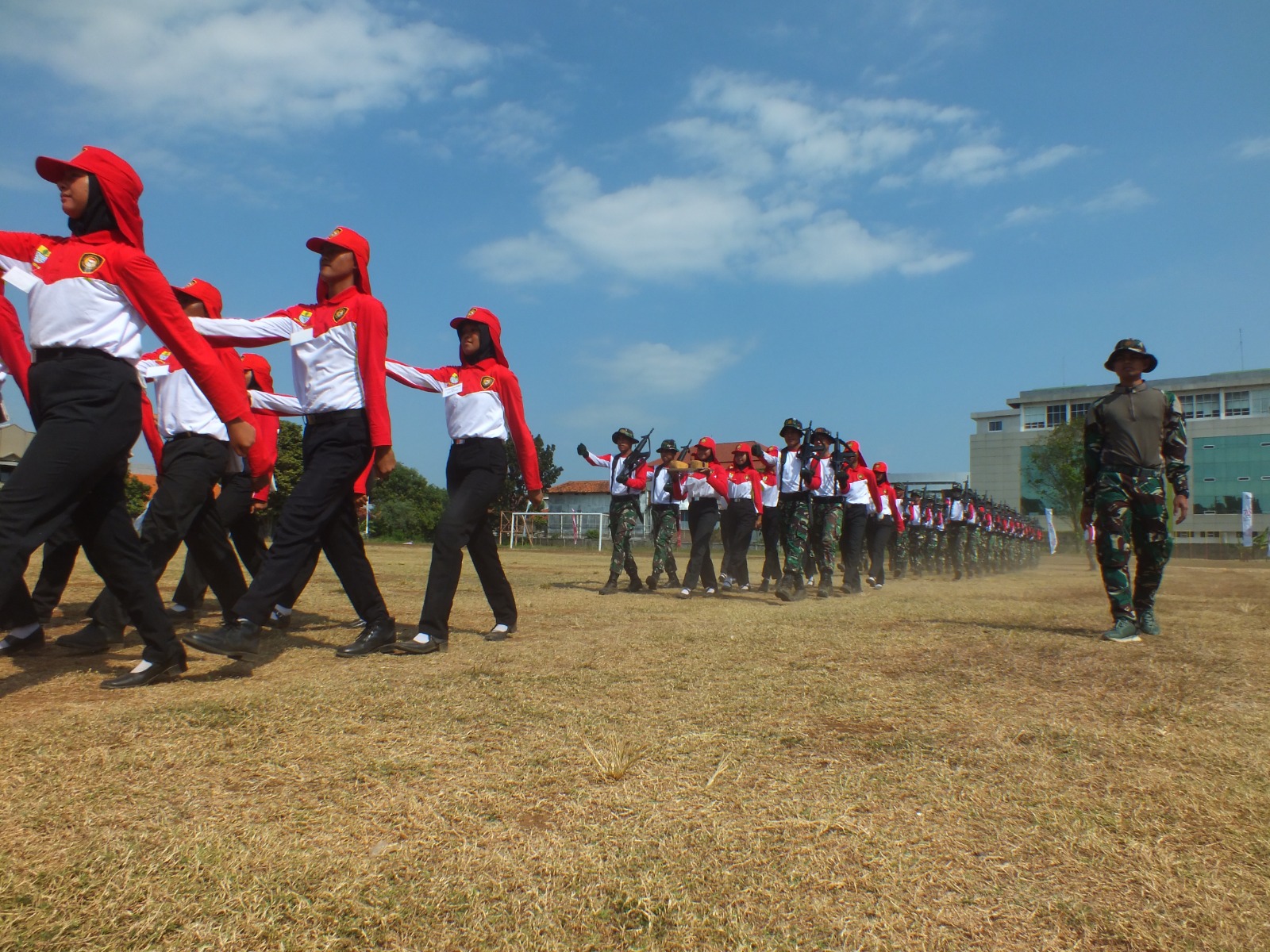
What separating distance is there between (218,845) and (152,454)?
153 inches

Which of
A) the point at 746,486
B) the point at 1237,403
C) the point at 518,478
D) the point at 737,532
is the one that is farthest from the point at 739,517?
the point at 1237,403

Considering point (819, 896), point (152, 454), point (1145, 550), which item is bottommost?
point (819, 896)

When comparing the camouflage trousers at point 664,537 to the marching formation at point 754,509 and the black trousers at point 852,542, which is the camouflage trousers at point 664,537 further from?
the black trousers at point 852,542

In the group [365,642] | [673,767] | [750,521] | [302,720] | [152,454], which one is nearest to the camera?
[673,767]

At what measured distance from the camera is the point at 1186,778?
9.21 ft

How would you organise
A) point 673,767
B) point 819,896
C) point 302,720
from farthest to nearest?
point 302,720
point 673,767
point 819,896

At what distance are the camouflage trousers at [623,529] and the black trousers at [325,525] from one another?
19.0ft

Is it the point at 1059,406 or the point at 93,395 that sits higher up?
the point at 1059,406

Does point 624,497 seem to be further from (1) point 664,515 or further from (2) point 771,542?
(2) point 771,542

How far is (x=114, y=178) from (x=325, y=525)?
1894 mm

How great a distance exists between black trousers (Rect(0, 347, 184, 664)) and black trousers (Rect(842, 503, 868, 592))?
9213 mm

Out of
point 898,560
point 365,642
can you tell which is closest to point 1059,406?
point 898,560

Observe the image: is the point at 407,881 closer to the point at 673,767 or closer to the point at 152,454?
the point at 673,767

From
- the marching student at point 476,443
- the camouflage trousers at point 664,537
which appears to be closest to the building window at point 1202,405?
the camouflage trousers at point 664,537
